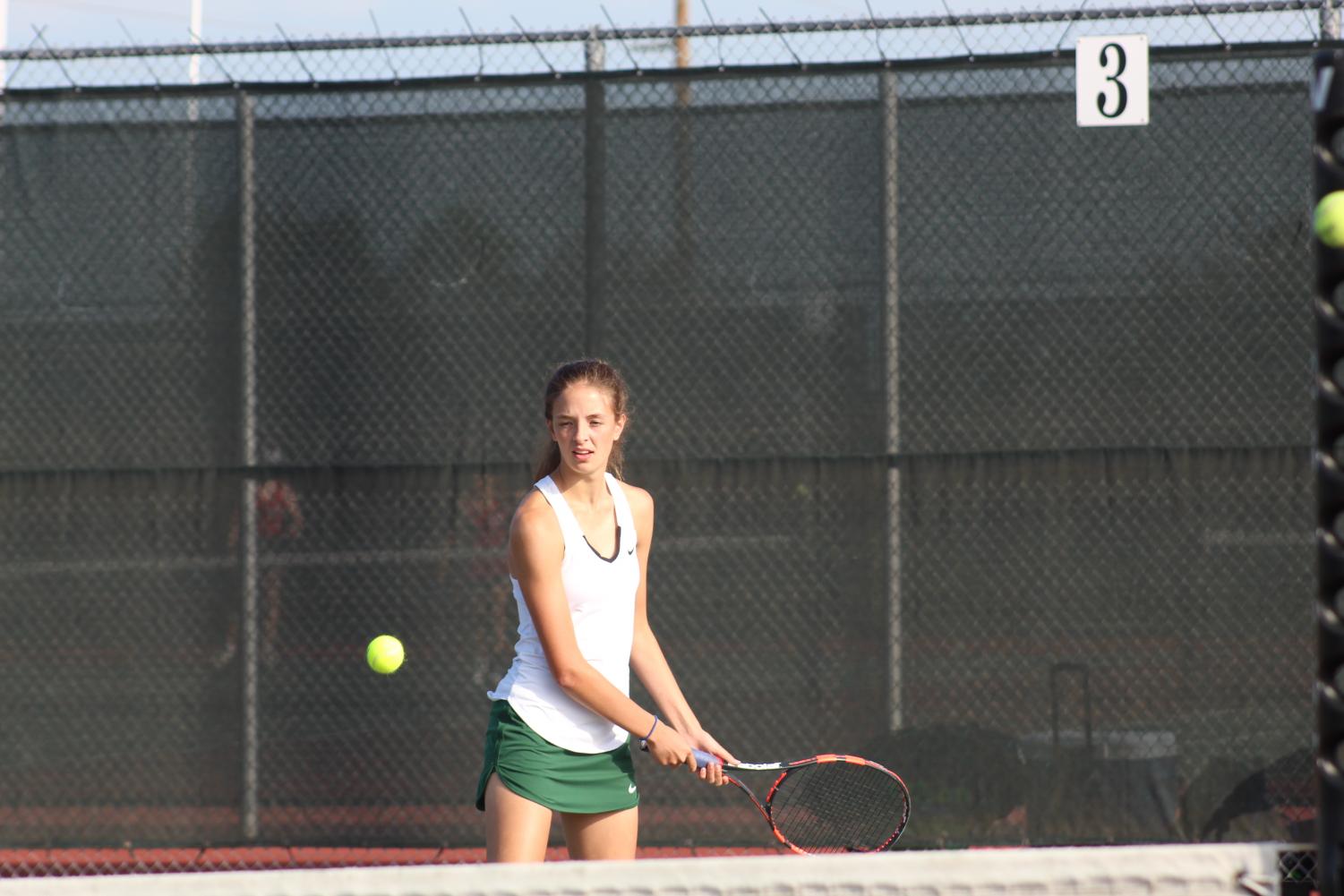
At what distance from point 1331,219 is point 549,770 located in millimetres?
1713

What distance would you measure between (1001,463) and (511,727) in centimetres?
182

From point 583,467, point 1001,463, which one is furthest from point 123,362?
point 1001,463

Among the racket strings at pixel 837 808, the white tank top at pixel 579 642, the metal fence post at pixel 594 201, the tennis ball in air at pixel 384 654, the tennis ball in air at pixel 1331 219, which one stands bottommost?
the racket strings at pixel 837 808

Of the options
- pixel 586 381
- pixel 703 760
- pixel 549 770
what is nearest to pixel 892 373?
pixel 586 381

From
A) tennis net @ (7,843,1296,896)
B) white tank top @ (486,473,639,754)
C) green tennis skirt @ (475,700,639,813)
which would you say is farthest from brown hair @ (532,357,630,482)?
tennis net @ (7,843,1296,896)

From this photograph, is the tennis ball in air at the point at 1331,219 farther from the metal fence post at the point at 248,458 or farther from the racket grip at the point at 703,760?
the metal fence post at the point at 248,458

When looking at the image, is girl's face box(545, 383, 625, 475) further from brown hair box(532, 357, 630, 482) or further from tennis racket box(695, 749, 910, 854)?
→ tennis racket box(695, 749, 910, 854)

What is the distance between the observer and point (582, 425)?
273 cm

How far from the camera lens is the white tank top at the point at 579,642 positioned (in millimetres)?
2730

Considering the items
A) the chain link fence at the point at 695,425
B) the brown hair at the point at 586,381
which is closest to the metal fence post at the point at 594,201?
the chain link fence at the point at 695,425

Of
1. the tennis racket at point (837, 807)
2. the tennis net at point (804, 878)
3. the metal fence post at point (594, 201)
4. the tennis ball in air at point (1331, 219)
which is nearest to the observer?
the tennis ball in air at point (1331, 219)

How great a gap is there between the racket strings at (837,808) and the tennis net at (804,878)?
1265 millimetres

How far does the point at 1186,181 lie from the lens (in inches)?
156

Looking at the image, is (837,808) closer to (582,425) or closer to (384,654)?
(582,425)
